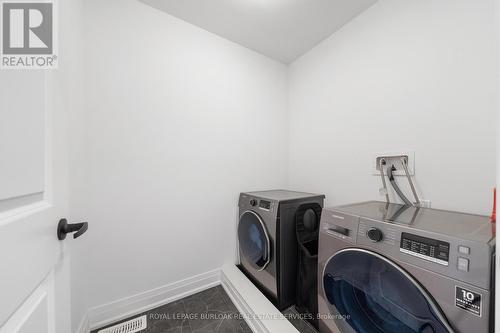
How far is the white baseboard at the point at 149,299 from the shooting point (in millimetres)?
1199

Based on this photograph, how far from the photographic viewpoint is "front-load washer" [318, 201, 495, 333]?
57 cm

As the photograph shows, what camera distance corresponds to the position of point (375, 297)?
2.52 feet

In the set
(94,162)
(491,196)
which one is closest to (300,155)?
(491,196)

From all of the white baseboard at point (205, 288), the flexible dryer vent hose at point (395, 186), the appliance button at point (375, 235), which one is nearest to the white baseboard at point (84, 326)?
the white baseboard at point (205, 288)

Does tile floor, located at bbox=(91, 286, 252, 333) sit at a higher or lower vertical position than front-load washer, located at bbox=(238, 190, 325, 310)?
lower

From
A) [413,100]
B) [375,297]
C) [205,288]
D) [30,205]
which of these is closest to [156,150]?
[30,205]

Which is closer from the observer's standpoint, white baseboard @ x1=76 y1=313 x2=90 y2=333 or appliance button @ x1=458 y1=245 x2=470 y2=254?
appliance button @ x1=458 y1=245 x2=470 y2=254

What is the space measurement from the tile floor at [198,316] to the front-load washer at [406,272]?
628 mm

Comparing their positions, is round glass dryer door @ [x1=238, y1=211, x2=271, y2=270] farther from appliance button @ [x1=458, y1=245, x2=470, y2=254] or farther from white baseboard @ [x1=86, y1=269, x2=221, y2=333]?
appliance button @ [x1=458, y1=245, x2=470, y2=254]

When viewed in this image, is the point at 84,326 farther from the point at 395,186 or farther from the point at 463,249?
the point at 395,186

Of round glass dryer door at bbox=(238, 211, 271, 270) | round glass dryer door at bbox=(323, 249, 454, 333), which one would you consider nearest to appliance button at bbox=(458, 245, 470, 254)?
round glass dryer door at bbox=(323, 249, 454, 333)

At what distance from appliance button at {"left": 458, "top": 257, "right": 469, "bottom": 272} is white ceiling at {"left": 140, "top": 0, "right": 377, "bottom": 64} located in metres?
1.65

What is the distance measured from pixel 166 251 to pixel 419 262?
4.96 ft

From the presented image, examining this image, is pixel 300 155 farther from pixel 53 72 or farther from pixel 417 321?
pixel 53 72
